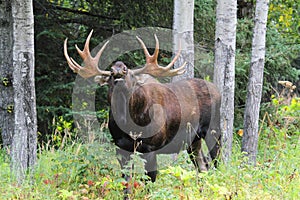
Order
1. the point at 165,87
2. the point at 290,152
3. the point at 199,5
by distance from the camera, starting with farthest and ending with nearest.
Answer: the point at 199,5 → the point at 290,152 → the point at 165,87

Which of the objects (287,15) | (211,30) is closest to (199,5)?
(211,30)

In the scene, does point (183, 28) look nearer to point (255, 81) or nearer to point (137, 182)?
point (255, 81)

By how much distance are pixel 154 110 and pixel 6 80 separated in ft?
9.05

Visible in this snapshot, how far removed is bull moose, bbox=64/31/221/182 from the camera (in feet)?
20.9

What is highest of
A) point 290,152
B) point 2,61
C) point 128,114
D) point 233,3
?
point 233,3

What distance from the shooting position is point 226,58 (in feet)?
24.2

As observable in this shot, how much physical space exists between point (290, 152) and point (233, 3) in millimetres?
2453

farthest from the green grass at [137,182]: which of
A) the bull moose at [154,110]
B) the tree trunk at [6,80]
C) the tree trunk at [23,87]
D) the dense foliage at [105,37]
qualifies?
the dense foliage at [105,37]

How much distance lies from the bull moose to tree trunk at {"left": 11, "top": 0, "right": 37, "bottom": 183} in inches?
19.0

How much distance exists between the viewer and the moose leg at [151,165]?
651cm

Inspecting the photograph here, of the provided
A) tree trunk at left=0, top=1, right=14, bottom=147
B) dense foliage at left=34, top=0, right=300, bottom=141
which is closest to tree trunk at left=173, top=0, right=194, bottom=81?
dense foliage at left=34, top=0, right=300, bottom=141

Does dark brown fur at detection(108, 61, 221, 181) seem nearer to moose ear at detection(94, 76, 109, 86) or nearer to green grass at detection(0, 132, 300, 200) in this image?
moose ear at detection(94, 76, 109, 86)

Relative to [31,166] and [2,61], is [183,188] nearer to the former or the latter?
[31,166]

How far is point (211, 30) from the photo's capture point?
987cm
